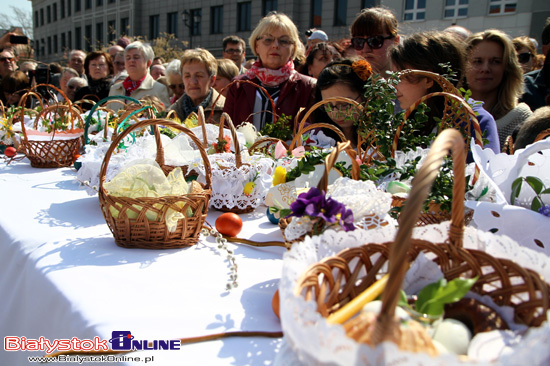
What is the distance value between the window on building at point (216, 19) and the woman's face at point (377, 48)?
1733cm

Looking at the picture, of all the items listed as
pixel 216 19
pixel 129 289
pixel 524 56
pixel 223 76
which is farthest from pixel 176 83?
A: pixel 216 19

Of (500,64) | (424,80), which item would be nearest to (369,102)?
(424,80)

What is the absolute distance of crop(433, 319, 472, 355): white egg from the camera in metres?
→ 0.67

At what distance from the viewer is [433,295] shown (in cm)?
71

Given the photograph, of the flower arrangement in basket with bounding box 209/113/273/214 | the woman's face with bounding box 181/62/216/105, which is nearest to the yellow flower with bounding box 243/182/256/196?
the flower arrangement in basket with bounding box 209/113/273/214

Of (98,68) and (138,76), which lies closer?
(138,76)

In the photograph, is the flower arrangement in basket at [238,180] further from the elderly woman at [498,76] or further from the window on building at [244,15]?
the window on building at [244,15]

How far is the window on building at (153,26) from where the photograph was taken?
842 inches

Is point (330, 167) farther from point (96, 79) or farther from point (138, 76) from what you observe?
point (96, 79)

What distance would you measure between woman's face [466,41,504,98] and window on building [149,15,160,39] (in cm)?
2124

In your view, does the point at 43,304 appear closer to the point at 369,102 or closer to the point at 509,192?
the point at 369,102

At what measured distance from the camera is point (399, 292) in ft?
1.78

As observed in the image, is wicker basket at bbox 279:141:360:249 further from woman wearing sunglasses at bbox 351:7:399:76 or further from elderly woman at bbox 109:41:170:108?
elderly woman at bbox 109:41:170:108

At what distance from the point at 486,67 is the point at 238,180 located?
1774 millimetres
